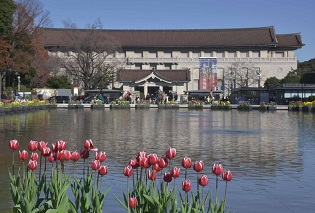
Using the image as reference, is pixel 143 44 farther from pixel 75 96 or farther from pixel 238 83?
pixel 75 96

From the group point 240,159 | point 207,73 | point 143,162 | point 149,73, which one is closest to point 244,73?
point 207,73

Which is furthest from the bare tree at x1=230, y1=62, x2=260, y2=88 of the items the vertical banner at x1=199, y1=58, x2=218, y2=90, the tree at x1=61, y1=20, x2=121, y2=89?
the tree at x1=61, y1=20, x2=121, y2=89

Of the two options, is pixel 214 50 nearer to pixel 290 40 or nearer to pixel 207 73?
pixel 290 40

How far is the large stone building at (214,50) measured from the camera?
334 feet

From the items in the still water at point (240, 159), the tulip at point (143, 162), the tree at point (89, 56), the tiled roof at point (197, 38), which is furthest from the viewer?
the tiled roof at point (197, 38)

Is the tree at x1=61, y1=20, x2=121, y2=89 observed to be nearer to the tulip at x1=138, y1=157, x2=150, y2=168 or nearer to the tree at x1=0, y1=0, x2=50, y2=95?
the tree at x1=0, y1=0, x2=50, y2=95

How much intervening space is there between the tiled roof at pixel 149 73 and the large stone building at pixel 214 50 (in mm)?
17285

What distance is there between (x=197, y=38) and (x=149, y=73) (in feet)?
90.1

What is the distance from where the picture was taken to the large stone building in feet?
334

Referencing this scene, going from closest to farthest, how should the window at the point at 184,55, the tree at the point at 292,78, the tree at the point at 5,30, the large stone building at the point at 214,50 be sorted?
the tree at the point at 5,30 → the tree at the point at 292,78 → the large stone building at the point at 214,50 → the window at the point at 184,55

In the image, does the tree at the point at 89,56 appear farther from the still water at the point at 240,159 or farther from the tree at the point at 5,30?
the still water at the point at 240,159

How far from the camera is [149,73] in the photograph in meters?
81.6

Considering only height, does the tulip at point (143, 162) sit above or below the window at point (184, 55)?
below

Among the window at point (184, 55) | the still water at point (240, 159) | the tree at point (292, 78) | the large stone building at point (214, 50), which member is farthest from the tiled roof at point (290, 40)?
the still water at point (240, 159)
